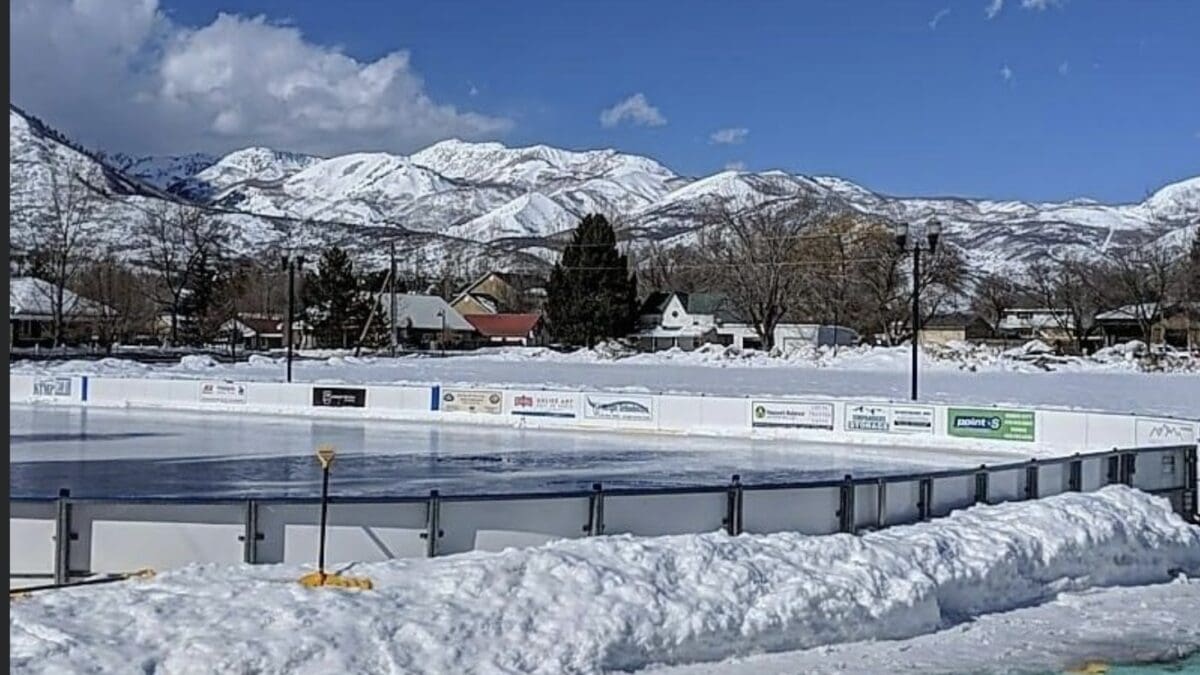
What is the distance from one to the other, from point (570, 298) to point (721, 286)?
20046mm

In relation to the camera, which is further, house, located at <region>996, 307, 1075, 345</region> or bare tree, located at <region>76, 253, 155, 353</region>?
house, located at <region>996, 307, 1075, 345</region>

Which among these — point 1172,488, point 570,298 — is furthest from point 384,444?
Result: point 570,298

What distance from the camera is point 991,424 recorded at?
23797 mm

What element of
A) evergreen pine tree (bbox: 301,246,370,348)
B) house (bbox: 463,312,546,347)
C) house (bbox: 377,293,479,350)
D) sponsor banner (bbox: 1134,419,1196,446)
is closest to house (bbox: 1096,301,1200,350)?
house (bbox: 463,312,546,347)

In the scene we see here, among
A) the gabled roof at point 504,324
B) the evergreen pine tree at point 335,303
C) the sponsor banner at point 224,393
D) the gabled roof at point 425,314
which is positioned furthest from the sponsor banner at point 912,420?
the gabled roof at point 504,324

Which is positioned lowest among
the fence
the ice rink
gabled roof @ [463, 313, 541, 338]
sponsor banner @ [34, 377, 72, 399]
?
the ice rink

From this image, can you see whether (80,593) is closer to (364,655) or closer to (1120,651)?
(364,655)

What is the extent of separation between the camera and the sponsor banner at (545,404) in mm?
28094

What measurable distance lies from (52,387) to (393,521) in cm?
Result: 2672

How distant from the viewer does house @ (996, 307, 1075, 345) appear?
88600 mm

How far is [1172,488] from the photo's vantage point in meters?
13.8

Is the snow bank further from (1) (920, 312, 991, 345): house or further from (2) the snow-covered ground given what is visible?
(1) (920, 312, 991, 345): house

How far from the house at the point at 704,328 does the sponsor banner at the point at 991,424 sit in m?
56.0

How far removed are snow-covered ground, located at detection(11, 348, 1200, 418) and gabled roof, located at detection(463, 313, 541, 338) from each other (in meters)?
39.2
